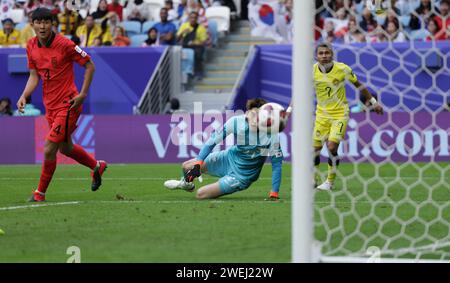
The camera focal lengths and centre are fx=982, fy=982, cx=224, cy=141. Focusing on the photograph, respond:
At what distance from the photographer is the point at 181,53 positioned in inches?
903

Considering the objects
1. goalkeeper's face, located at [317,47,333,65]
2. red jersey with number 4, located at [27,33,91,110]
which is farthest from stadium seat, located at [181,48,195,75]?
red jersey with number 4, located at [27,33,91,110]

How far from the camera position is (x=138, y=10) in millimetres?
24875

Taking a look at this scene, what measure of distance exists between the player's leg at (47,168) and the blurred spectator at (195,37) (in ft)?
40.7

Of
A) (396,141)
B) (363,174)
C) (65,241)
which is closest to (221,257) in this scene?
(65,241)

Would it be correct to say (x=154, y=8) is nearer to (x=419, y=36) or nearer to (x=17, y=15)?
(x=17, y=15)

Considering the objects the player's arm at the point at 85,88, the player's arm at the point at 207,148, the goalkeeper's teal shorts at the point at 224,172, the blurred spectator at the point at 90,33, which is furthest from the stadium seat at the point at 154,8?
the player's arm at the point at 207,148

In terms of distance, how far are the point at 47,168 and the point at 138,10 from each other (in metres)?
Result: 14.3

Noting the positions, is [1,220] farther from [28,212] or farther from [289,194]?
[289,194]

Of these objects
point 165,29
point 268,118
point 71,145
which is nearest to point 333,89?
point 268,118

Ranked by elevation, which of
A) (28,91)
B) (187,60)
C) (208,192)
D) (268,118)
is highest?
(28,91)

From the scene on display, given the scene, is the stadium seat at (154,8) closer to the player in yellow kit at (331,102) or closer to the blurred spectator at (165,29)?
the blurred spectator at (165,29)

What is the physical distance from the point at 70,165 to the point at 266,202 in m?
10.0

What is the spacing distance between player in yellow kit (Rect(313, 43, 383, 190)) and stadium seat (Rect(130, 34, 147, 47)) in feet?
36.5
